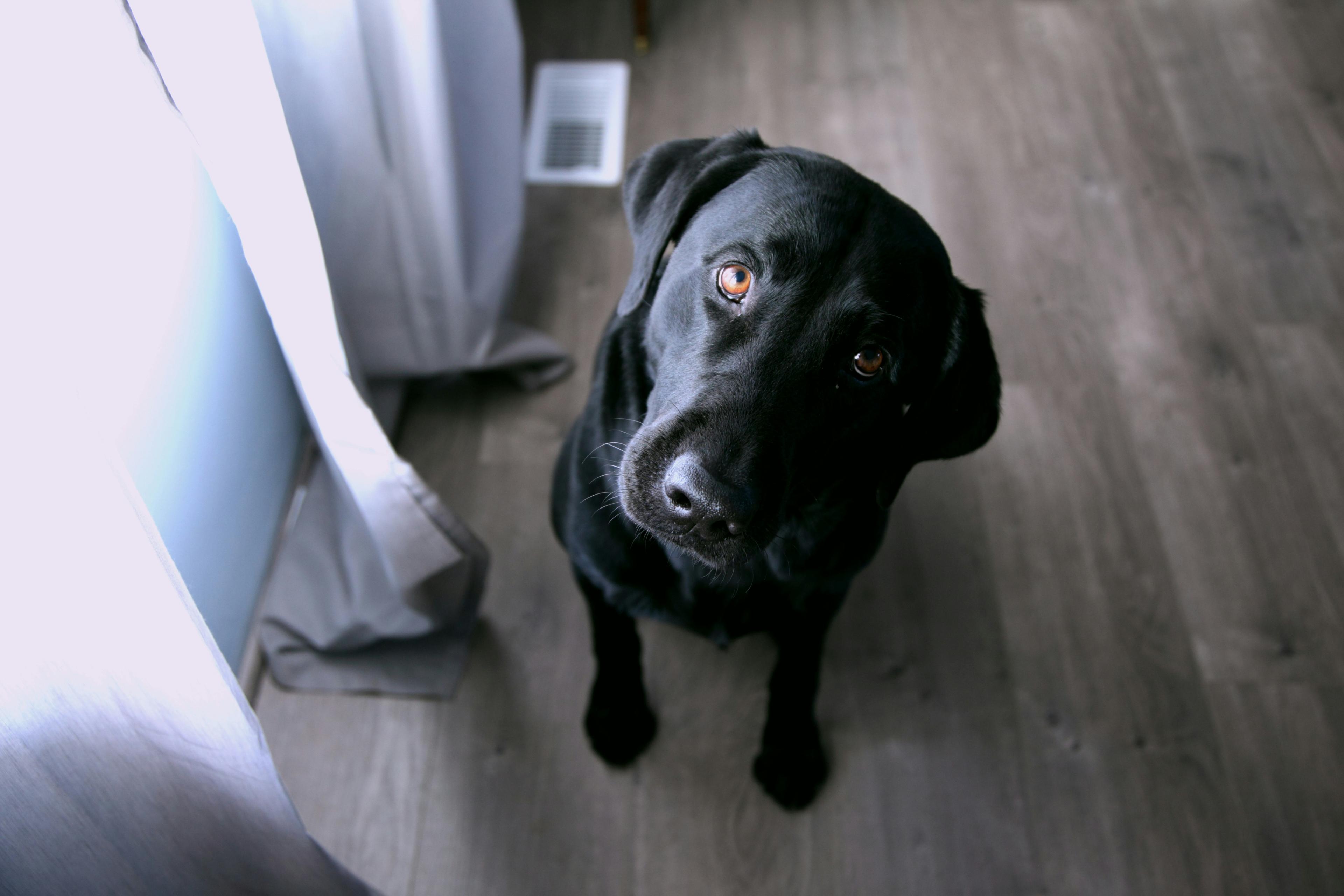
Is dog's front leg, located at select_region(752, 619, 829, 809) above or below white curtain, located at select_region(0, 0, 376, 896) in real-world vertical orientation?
below

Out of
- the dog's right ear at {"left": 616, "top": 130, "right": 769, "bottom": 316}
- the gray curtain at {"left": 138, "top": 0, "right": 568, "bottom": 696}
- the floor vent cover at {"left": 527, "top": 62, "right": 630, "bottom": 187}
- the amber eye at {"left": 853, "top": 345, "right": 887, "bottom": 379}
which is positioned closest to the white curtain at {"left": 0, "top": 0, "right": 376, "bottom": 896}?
the gray curtain at {"left": 138, "top": 0, "right": 568, "bottom": 696}

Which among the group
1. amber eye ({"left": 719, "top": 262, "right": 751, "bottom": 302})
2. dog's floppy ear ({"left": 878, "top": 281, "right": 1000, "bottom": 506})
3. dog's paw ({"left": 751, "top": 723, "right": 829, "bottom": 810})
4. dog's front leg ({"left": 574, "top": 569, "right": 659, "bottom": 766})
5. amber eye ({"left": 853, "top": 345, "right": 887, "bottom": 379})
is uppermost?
amber eye ({"left": 719, "top": 262, "right": 751, "bottom": 302})

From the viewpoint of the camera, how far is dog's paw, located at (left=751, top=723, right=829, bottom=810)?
142 centimetres

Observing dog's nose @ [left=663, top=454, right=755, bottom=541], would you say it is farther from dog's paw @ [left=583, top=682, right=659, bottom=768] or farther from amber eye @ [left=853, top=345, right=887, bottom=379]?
dog's paw @ [left=583, top=682, right=659, bottom=768]

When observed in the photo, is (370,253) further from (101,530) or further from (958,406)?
(958,406)

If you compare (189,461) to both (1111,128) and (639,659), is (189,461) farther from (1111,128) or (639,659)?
(1111,128)

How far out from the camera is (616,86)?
90.6 inches

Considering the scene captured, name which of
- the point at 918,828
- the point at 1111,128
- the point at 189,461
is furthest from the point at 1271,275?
the point at 189,461

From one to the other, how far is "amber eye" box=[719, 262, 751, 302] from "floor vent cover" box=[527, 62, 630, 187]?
118cm

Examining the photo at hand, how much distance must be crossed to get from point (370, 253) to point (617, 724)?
854 mm

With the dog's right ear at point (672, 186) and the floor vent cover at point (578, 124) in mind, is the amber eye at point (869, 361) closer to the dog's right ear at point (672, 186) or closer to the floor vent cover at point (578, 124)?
the dog's right ear at point (672, 186)

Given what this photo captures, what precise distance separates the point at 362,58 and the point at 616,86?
3.56 feet

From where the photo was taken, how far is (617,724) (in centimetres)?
145

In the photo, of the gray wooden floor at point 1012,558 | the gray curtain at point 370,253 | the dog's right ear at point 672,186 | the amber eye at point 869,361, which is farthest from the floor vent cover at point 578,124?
the amber eye at point 869,361
